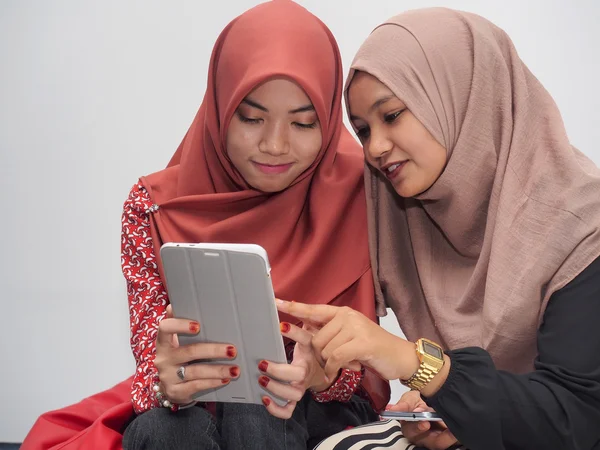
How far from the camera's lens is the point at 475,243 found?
125 cm

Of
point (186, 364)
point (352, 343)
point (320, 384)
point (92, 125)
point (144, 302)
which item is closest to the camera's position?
point (352, 343)

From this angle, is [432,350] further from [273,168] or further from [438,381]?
[273,168]

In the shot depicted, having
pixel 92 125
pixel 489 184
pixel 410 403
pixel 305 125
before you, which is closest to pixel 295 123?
pixel 305 125

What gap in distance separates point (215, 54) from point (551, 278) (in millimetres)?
757

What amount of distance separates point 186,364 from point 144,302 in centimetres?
26

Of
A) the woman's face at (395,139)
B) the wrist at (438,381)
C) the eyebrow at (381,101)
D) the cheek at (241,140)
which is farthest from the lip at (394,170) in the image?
the wrist at (438,381)

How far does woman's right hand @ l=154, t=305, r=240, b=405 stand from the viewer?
102 centimetres

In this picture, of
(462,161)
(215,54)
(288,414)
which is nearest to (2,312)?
(215,54)

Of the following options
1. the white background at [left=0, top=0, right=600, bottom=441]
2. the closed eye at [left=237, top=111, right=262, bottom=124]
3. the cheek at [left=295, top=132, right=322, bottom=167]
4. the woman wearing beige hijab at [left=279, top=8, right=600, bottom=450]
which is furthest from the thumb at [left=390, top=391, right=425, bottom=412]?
the white background at [left=0, top=0, right=600, bottom=441]

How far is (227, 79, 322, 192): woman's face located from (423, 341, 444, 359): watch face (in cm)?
42

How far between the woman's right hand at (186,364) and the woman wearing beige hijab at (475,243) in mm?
138

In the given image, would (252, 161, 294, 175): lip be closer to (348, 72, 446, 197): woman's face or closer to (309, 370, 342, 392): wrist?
(348, 72, 446, 197): woman's face

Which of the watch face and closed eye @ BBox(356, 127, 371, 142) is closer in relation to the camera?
the watch face

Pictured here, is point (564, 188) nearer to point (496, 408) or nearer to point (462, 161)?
point (462, 161)
